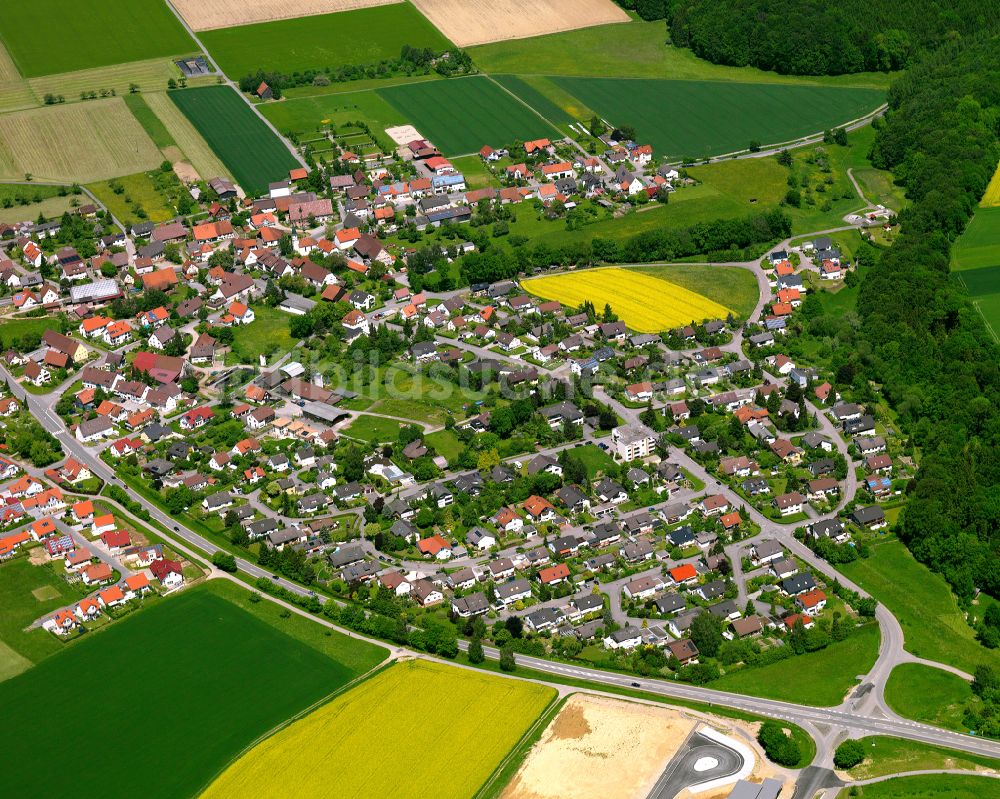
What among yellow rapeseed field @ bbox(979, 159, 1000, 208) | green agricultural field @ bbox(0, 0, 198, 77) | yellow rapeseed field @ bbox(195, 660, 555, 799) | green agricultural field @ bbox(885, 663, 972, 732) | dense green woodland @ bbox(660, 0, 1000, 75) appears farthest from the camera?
green agricultural field @ bbox(0, 0, 198, 77)

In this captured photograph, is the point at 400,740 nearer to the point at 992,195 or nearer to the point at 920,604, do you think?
the point at 920,604

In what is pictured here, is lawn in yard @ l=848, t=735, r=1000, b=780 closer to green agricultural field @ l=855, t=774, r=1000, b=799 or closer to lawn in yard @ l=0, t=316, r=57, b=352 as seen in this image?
green agricultural field @ l=855, t=774, r=1000, b=799

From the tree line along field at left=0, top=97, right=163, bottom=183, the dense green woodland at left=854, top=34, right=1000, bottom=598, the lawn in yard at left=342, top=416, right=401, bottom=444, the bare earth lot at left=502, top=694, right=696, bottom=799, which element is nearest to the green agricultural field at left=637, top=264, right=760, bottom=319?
the dense green woodland at left=854, top=34, right=1000, bottom=598

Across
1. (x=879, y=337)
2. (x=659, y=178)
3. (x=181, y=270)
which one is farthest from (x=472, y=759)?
(x=659, y=178)

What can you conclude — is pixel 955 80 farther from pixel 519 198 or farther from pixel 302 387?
pixel 302 387

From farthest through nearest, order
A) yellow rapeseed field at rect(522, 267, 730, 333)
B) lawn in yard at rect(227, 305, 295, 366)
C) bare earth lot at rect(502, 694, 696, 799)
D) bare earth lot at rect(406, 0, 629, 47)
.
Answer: bare earth lot at rect(406, 0, 629, 47) < yellow rapeseed field at rect(522, 267, 730, 333) < lawn in yard at rect(227, 305, 295, 366) < bare earth lot at rect(502, 694, 696, 799)

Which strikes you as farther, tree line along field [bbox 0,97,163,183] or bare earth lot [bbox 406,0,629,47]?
bare earth lot [bbox 406,0,629,47]
